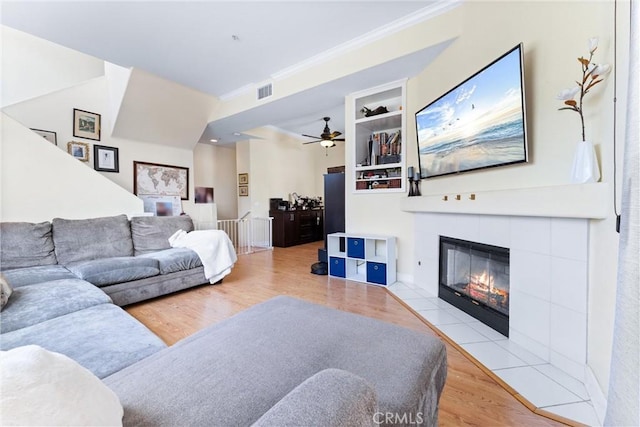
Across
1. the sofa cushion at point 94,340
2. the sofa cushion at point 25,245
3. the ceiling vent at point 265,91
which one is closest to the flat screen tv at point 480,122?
the ceiling vent at point 265,91

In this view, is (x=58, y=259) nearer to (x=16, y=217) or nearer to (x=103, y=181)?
(x=16, y=217)

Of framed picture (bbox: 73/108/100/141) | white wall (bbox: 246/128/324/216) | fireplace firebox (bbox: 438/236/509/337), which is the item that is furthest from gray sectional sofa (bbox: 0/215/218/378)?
white wall (bbox: 246/128/324/216)

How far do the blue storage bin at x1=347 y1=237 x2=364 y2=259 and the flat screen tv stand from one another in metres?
1.25

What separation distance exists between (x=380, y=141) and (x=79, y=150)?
442cm

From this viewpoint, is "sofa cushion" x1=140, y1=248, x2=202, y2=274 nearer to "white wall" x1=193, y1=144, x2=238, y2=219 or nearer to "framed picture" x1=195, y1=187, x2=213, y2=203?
"framed picture" x1=195, y1=187, x2=213, y2=203

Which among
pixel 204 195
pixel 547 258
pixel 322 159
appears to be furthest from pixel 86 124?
pixel 547 258

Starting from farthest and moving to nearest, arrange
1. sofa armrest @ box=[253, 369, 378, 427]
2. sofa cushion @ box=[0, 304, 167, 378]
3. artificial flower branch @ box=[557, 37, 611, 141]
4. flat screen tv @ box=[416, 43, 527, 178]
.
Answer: flat screen tv @ box=[416, 43, 527, 178]
artificial flower branch @ box=[557, 37, 611, 141]
sofa cushion @ box=[0, 304, 167, 378]
sofa armrest @ box=[253, 369, 378, 427]

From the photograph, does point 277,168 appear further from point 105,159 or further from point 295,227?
point 105,159

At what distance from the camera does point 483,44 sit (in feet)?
7.12

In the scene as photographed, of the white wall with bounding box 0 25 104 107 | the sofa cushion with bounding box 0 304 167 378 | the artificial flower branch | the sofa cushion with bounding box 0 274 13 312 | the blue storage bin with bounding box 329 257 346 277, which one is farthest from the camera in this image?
the blue storage bin with bounding box 329 257 346 277

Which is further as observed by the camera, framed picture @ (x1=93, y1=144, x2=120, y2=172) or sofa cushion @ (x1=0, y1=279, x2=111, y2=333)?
framed picture @ (x1=93, y1=144, x2=120, y2=172)

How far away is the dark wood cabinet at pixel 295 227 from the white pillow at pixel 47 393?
18.7ft

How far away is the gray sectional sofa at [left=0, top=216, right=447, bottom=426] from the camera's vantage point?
65 centimetres

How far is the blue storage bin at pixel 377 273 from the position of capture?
3.25 m
